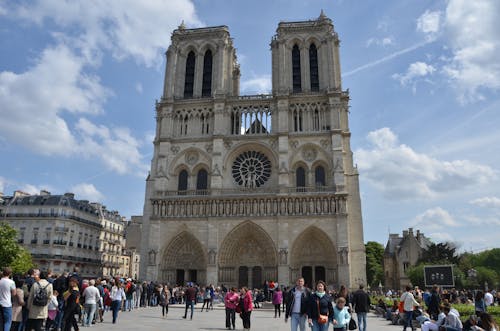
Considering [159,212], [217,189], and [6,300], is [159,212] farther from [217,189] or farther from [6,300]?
[6,300]

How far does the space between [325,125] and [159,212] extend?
1515 cm

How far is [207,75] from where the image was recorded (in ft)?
125

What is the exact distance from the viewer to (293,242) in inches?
1203

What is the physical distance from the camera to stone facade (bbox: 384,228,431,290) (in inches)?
1684

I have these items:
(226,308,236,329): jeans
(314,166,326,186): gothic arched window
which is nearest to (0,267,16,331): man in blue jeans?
(226,308,236,329): jeans

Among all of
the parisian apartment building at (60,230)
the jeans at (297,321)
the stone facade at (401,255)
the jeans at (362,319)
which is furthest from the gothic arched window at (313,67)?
the jeans at (297,321)

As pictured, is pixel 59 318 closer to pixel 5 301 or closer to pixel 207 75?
pixel 5 301

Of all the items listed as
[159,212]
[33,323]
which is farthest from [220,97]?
[33,323]

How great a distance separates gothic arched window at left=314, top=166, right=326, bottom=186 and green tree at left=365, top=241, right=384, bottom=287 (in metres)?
20.7

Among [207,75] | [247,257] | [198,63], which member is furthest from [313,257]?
[198,63]

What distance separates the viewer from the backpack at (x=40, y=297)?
25.9 feet

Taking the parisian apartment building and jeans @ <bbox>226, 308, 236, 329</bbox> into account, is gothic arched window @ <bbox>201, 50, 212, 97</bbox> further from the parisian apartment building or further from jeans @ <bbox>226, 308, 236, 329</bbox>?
jeans @ <bbox>226, 308, 236, 329</bbox>

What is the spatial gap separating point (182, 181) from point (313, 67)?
15.2 meters

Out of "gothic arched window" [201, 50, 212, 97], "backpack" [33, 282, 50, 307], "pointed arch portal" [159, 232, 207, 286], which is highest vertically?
"gothic arched window" [201, 50, 212, 97]
